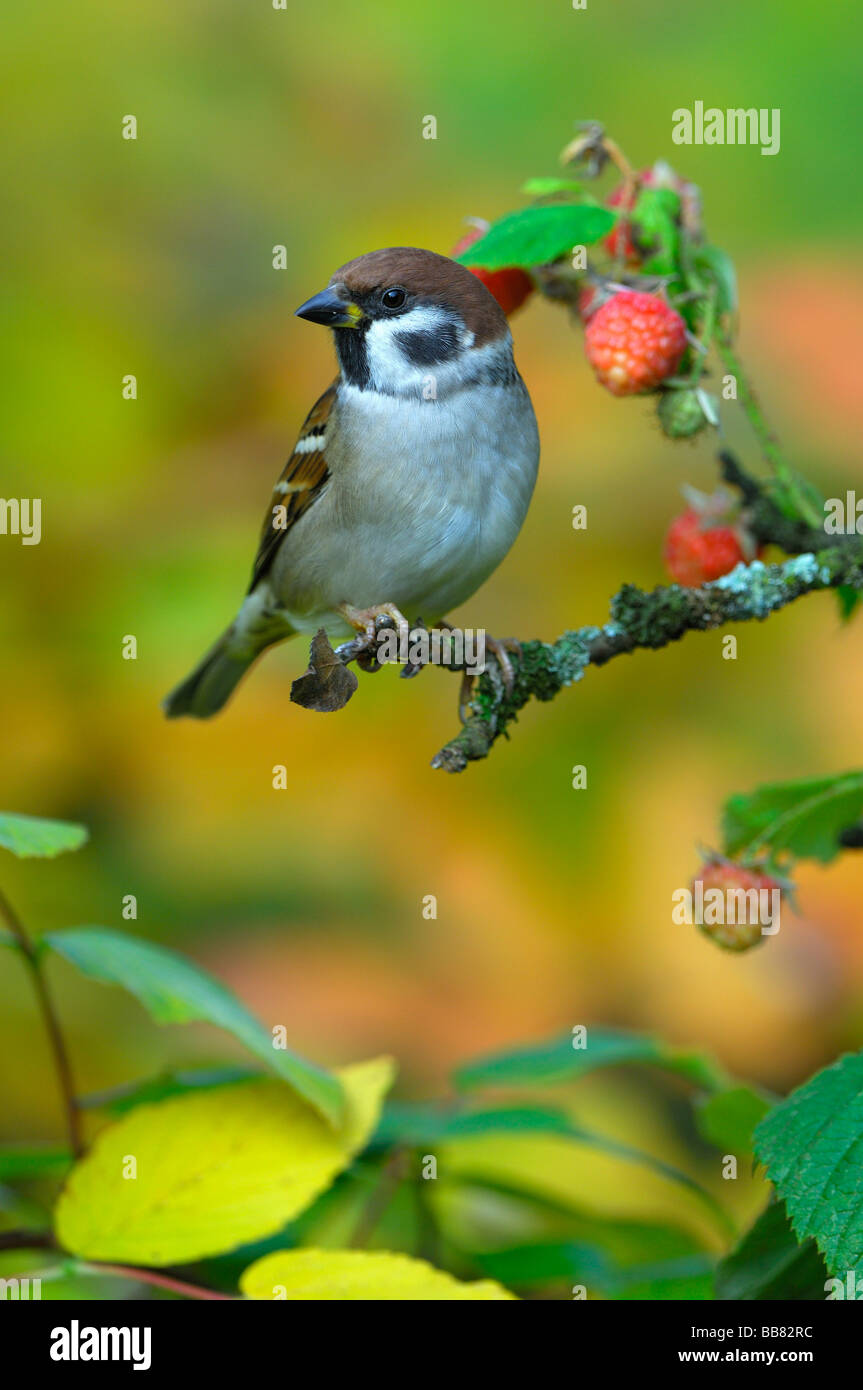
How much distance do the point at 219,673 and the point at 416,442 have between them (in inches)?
44.9

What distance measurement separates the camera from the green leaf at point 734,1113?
1.89 meters

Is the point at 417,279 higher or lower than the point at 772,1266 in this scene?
higher

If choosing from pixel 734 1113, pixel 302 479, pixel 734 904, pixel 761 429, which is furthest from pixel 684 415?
pixel 734 1113

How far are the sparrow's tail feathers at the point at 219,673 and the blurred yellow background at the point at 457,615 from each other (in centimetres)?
49

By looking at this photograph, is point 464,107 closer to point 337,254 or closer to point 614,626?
point 337,254

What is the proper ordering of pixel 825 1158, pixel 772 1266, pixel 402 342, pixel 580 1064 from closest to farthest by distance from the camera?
pixel 825 1158
pixel 772 1266
pixel 580 1064
pixel 402 342

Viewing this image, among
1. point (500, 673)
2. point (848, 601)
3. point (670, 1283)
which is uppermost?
point (848, 601)

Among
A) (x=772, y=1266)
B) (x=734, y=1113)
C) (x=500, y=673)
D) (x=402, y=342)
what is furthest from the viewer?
(x=402, y=342)

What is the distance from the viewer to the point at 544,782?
391 cm

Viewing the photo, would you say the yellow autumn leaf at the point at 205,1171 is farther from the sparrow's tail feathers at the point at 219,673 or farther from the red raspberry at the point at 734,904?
the sparrow's tail feathers at the point at 219,673

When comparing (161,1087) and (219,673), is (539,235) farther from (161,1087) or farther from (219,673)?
(219,673)

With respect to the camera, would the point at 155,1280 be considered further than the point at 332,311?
No

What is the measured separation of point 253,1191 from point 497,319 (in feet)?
4.77

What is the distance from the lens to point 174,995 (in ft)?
5.68
